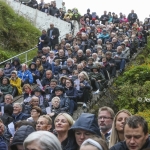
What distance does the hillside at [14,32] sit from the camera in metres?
24.0

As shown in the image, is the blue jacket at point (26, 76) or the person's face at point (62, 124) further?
the blue jacket at point (26, 76)

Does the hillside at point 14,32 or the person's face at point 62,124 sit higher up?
the hillside at point 14,32

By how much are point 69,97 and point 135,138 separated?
6.69 metres

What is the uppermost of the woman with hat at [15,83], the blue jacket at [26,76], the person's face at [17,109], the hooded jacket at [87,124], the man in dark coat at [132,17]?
the man in dark coat at [132,17]

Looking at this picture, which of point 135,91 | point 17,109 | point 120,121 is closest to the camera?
point 120,121

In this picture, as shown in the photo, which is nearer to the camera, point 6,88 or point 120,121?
point 120,121

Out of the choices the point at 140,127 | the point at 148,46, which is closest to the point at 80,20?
the point at 148,46

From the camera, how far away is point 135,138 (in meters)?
4.79

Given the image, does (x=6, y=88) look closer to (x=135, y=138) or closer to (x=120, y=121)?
(x=120, y=121)

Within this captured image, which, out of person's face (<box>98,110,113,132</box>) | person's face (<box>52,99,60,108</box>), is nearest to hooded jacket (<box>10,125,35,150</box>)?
person's face (<box>98,110,113,132</box>)

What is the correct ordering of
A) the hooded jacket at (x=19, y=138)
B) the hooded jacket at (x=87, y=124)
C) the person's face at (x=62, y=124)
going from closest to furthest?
the hooded jacket at (x=19, y=138)
the hooded jacket at (x=87, y=124)
the person's face at (x=62, y=124)

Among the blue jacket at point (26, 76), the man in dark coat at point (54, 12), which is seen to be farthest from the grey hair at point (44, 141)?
the man in dark coat at point (54, 12)

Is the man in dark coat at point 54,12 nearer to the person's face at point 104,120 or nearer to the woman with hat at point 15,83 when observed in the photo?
the woman with hat at point 15,83

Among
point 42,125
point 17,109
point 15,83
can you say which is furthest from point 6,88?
point 42,125
